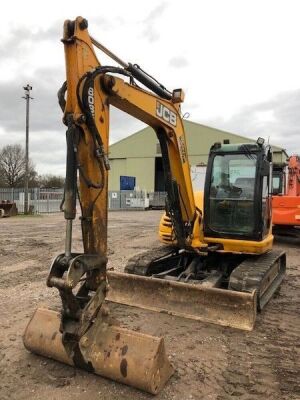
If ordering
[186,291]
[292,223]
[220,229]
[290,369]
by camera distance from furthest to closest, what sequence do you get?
[292,223], [220,229], [186,291], [290,369]

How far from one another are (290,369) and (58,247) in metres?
8.39

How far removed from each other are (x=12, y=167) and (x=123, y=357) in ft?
213

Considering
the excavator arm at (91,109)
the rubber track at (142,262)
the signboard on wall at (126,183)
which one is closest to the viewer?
the excavator arm at (91,109)

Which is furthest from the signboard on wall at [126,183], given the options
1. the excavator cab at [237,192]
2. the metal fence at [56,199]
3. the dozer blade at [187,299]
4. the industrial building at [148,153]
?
the dozer blade at [187,299]

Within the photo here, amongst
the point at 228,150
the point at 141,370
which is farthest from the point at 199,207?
the point at 141,370

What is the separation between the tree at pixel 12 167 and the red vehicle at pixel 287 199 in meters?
54.0

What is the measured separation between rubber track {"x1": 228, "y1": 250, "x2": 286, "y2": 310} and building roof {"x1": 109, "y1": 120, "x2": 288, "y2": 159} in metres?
31.9

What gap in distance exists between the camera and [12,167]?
213ft

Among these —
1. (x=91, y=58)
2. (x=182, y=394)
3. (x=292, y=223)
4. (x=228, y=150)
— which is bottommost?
(x=182, y=394)

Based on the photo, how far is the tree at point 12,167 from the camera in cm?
6347

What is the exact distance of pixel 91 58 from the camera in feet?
12.9

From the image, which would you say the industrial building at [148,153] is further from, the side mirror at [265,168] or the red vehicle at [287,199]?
the side mirror at [265,168]

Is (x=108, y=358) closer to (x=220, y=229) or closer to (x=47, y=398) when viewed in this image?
(x=47, y=398)

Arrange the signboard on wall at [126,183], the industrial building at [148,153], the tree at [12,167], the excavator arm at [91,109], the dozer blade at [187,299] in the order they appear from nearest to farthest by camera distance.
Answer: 1. the excavator arm at [91,109]
2. the dozer blade at [187,299]
3. the signboard on wall at [126,183]
4. the industrial building at [148,153]
5. the tree at [12,167]
